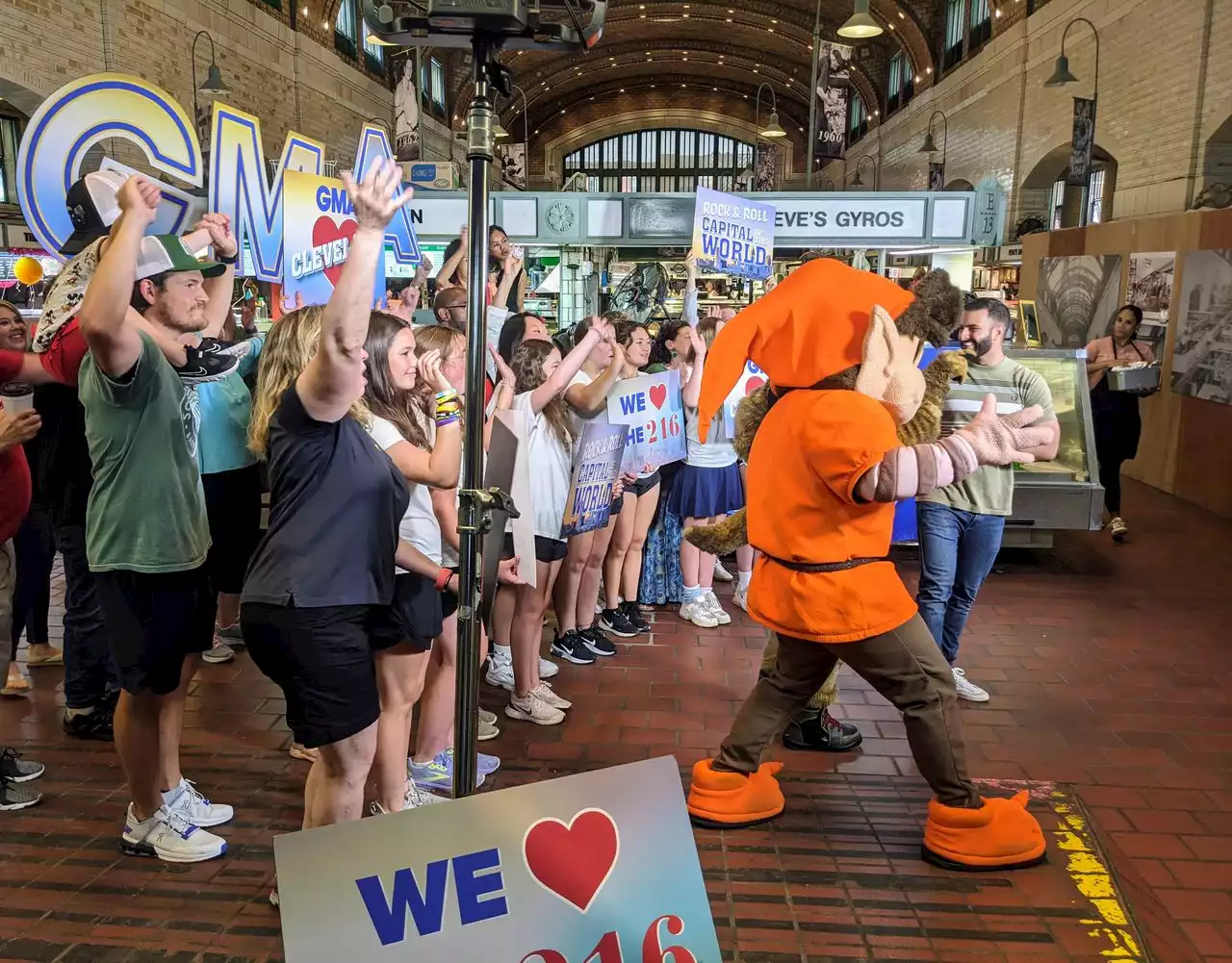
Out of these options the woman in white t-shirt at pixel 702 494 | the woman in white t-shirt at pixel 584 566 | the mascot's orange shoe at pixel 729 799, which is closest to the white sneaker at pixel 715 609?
the woman in white t-shirt at pixel 702 494

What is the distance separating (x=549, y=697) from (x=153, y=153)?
2.68m

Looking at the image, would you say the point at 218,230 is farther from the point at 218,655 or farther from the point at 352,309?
the point at 218,655

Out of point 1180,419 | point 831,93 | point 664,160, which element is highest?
point 664,160

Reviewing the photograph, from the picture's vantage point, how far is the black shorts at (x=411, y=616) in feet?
8.30

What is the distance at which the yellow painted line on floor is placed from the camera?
8.53 ft

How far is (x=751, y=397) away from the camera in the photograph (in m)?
3.27

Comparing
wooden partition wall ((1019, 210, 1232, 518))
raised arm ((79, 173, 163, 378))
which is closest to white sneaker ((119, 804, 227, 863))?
raised arm ((79, 173, 163, 378))

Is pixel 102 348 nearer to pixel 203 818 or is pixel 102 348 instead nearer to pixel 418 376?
pixel 418 376

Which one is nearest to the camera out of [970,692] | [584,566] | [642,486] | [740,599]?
[970,692]

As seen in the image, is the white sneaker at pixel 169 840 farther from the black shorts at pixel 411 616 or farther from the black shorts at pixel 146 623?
the black shorts at pixel 411 616

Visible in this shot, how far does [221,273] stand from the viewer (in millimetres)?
3461

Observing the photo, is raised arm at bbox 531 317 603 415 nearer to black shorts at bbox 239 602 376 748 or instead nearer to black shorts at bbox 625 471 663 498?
black shorts at bbox 625 471 663 498

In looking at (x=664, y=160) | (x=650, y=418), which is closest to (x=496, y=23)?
(x=650, y=418)

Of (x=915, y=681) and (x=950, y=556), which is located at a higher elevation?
(x=950, y=556)
